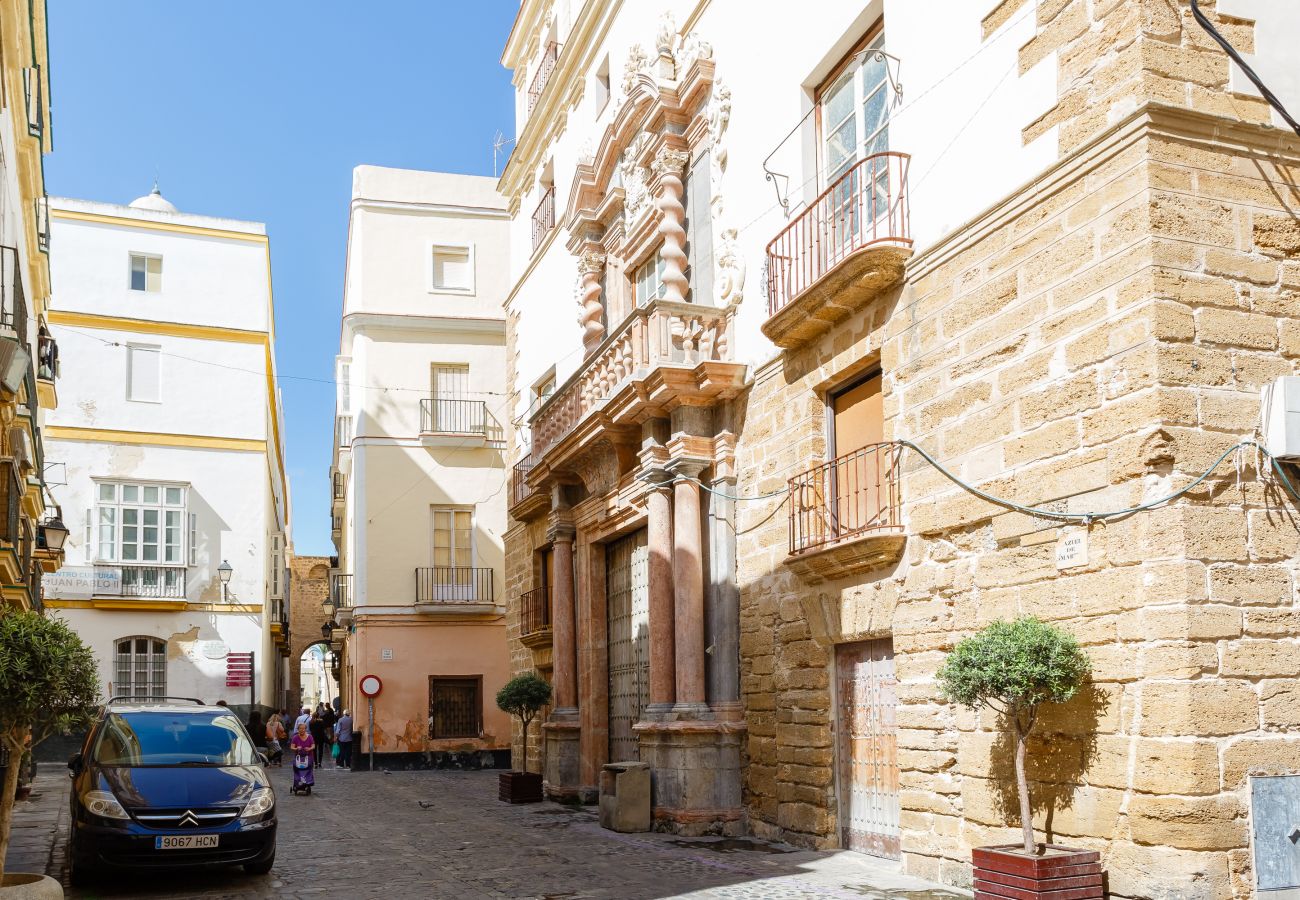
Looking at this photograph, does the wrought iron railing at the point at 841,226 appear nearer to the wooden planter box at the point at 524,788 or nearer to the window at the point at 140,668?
the wooden planter box at the point at 524,788

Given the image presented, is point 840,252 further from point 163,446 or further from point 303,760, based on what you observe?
point 163,446

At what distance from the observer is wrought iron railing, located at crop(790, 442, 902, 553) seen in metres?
10.3

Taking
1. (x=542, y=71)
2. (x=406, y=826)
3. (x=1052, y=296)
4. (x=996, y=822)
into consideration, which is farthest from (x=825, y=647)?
(x=542, y=71)

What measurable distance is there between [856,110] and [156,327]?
2128 centimetres

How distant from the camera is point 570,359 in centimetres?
1947

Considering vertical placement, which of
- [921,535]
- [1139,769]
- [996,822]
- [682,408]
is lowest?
[996,822]

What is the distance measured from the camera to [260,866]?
10.5 m

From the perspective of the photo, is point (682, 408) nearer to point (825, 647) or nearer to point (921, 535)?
point (825, 647)

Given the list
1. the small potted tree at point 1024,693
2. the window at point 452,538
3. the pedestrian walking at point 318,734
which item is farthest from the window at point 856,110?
the pedestrian walking at point 318,734

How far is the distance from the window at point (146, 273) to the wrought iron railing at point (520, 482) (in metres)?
11.6

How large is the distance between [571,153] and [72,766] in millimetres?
12302

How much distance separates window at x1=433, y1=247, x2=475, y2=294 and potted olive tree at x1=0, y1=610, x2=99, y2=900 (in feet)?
67.8

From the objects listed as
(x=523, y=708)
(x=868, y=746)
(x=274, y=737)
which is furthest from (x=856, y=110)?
(x=274, y=737)

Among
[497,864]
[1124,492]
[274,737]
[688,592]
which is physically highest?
[1124,492]
